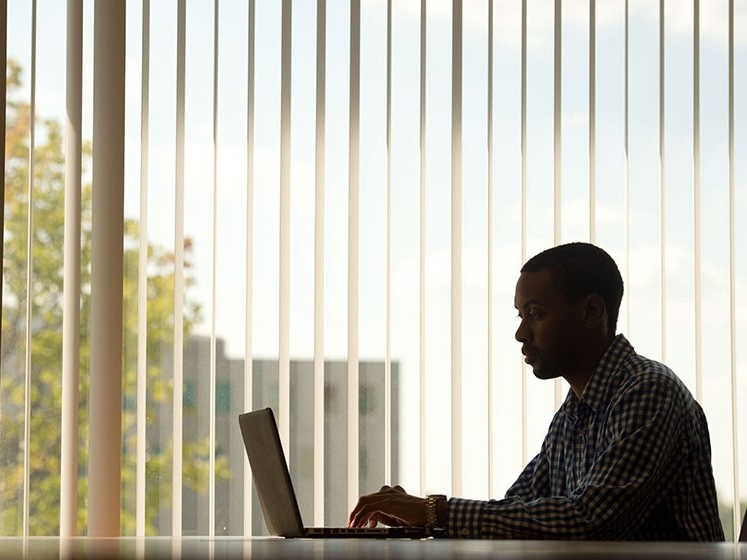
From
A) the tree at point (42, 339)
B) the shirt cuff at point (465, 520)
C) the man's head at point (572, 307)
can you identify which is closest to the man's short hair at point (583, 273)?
the man's head at point (572, 307)

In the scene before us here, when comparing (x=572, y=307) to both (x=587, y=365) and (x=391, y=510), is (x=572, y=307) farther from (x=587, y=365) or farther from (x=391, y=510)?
(x=391, y=510)

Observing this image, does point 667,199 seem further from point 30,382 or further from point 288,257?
point 30,382

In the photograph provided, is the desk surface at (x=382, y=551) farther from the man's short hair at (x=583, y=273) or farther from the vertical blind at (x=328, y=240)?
the vertical blind at (x=328, y=240)

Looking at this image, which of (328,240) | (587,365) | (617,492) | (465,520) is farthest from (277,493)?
(328,240)

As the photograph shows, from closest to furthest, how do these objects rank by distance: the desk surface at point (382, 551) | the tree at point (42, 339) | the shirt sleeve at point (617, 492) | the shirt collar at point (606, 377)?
the desk surface at point (382, 551) < the shirt sleeve at point (617, 492) < the shirt collar at point (606, 377) < the tree at point (42, 339)

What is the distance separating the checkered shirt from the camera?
2.17 m

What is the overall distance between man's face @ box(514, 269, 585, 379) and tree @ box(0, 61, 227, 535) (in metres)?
1.33

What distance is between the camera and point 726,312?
12.7 ft

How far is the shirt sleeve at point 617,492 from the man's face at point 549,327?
33cm

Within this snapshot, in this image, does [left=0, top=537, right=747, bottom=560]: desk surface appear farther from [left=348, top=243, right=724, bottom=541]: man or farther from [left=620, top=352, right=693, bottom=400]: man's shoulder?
[left=620, top=352, right=693, bottom=400]: man's shoulder

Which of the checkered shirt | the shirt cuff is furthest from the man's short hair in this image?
the shirt cuff

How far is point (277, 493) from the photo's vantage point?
2334 millimetres

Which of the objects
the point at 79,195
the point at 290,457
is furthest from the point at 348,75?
the point at 290,457

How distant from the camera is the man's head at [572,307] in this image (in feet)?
8.63
